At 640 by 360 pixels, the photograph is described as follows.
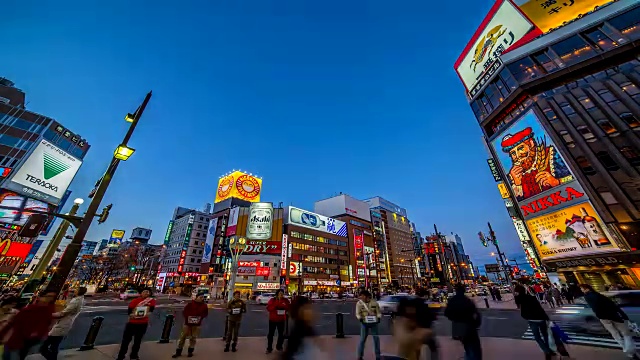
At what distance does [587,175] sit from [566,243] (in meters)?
8.78

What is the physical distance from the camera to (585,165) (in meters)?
31.0

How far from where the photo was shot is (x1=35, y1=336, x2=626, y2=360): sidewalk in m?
6.89

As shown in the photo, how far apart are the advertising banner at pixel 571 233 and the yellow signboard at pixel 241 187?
212 feet

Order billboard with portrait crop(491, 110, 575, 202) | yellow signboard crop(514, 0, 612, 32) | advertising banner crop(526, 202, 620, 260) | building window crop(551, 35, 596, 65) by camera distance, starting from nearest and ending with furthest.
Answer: advertising banner crop(526, 202, 620, 260)
billboard with portrait crop(491, 110, 575, 202)
building window crop(551, 35, 596, 65)
yellow signboard crop(514, 0, 612, 32)

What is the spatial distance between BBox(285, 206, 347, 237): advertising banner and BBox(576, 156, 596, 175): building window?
64669 millimetres

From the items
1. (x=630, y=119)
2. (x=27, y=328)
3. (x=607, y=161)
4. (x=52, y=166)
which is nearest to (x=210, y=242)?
(x=52, y=166)

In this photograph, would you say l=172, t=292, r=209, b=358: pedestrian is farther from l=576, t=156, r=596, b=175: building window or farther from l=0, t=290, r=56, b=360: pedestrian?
l=576, t=156, r=596, b=175: building window

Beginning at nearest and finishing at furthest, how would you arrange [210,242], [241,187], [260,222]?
[260,222], [241,187], [210,242]

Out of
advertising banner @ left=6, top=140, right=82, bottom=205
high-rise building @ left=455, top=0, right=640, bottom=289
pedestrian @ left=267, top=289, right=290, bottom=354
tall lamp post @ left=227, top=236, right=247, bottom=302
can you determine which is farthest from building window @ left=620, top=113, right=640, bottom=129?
advertising banner @ left=6, top=140, right=82, bottom=205

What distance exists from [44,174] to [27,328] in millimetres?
41839

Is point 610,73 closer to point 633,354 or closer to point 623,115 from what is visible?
point 623,115

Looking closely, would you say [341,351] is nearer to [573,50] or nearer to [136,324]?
[136,324]

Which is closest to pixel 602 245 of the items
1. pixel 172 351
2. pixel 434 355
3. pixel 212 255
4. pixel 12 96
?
pixel 434 355

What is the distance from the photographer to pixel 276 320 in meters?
8.08
